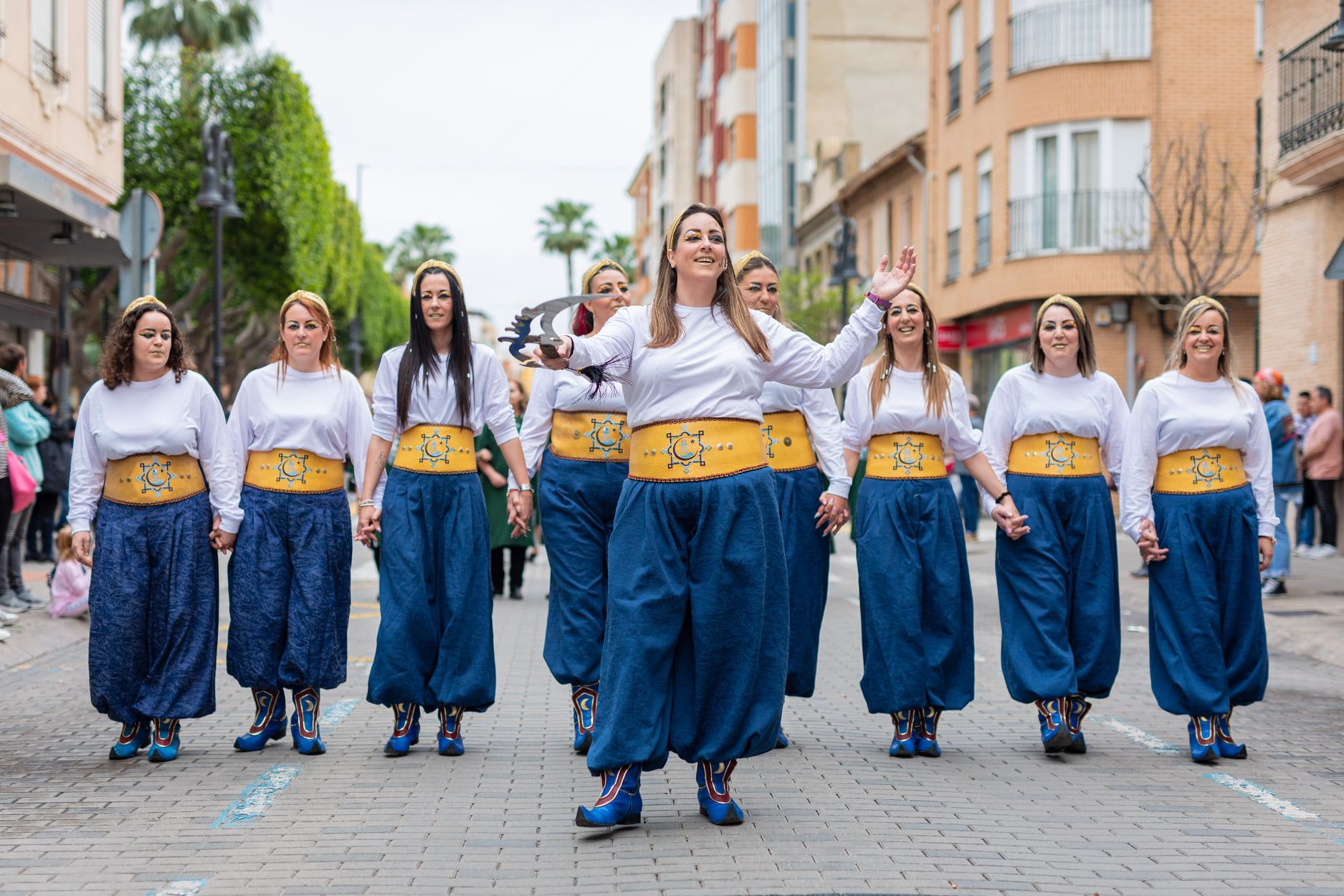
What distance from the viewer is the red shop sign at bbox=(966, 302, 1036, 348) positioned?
3044 cm

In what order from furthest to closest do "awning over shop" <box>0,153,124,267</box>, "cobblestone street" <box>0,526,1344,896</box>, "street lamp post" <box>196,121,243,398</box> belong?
"street lamp post" <box>196,121,243,398</box>, "awning over shop" <box>0,153,124,267</box>, "cobblestone street" <box>0,526,1344,896</box>

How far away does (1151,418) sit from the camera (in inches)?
295

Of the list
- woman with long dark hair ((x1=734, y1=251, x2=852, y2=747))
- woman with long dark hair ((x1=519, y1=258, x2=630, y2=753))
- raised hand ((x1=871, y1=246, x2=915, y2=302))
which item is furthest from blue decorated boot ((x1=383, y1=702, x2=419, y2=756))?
raised hand ((x1=871, y1=246, x2=915, y2=302))

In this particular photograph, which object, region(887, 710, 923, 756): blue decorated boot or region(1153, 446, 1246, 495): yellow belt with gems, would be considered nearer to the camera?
region(887, 710, 923, 756): blue decorated boot

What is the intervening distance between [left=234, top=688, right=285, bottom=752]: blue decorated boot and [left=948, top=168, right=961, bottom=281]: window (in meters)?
27.6

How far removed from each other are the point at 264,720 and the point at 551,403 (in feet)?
6.50

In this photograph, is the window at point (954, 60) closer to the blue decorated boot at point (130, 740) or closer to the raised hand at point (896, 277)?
the blue decorated boot at point (130, 740)

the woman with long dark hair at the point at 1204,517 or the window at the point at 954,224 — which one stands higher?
the window at the point at 954,224

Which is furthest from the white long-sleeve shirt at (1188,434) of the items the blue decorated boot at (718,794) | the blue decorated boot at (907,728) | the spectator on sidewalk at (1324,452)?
the spectator on sidewalk at (1324,452)

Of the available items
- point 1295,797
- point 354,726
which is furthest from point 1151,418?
point 354,726

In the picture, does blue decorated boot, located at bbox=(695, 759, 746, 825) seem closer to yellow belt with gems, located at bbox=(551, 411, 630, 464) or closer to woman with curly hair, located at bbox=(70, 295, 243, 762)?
yellow belt with gems, located at bbox=(551, 411, 630, 464)

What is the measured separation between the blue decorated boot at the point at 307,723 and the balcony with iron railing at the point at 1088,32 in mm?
24620

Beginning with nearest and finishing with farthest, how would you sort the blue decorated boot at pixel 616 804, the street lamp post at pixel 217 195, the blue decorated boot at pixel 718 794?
the blue decorated boot at pixel 616 804 < the blue decorated boot at pixel 718 794 < the street lamp post at pixel 217 195

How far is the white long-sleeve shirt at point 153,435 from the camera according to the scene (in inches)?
283
